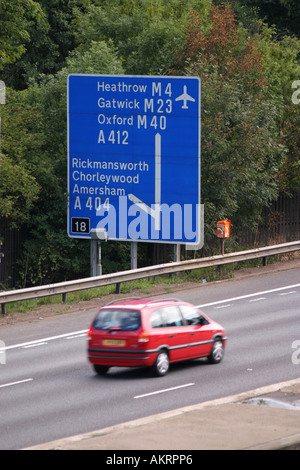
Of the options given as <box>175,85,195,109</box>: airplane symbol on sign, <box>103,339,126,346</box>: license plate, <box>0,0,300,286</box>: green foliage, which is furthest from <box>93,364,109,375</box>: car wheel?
<box>0,0,300,286</box>: green foliage

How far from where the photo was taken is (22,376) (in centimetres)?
1873

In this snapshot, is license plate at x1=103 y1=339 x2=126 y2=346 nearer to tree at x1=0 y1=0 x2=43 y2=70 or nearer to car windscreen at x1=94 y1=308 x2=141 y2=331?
car windscreen at x1=94 y1=308 x2=141 y2=331

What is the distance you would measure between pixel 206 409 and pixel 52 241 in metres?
18.2

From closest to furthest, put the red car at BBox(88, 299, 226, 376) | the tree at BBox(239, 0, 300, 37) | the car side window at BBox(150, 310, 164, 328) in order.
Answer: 1. the red car at BBox(88, 299, 226, 376)
2. the car side window at BBox(150, 310, 164, 328)
3. the tree at BBox(239, 0, 300, 37)

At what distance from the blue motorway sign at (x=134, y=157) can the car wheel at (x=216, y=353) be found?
9277mm

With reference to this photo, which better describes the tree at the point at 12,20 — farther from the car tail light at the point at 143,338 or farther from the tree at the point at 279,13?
the car tail light at the point at 143,338

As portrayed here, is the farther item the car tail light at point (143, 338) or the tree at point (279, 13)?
the tree at point (279, 13)

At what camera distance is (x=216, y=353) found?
1956cm

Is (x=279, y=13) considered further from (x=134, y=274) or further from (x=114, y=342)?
(x=114, y=342)

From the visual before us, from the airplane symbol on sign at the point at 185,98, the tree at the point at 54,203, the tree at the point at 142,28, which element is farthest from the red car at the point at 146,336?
the tree at the point at 142,28

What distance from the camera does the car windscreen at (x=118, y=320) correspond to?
59.6ft

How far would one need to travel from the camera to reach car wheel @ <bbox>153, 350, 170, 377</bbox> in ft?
59.8

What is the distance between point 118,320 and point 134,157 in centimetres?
1170
